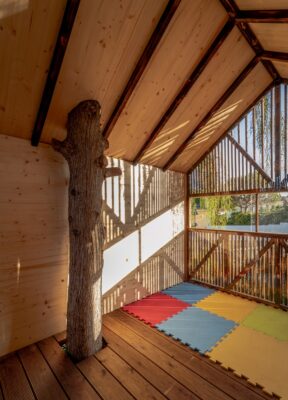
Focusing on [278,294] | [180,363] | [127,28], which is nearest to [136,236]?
[180,363]

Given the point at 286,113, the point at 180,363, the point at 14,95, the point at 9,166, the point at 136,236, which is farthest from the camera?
the point at 136,236

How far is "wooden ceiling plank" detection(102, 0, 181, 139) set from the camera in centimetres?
195

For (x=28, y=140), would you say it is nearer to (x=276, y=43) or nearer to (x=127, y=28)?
(x=127, y=28)

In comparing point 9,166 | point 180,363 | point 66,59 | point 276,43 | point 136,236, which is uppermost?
point 276,43

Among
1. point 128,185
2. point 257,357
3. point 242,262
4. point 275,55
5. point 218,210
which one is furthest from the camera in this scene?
point 218,210

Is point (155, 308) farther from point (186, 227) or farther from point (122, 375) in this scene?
point (186, 227)

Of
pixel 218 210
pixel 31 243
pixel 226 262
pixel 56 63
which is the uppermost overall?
pixel 56 63

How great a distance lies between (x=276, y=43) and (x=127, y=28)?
1789 millimetres

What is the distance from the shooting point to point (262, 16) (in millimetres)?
2133

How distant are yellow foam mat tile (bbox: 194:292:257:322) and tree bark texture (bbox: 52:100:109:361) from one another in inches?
76.4

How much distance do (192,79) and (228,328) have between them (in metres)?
3.24

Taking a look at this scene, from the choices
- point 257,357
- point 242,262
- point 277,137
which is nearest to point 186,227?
point 242,262

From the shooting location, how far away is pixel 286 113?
11.6 ft

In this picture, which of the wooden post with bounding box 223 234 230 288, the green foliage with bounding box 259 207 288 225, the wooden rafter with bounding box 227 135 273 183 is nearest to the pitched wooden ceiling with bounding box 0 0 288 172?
the wooden rafter with bounding box 227 135 273 183
